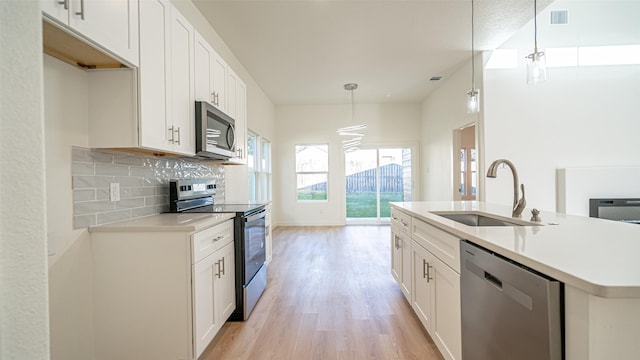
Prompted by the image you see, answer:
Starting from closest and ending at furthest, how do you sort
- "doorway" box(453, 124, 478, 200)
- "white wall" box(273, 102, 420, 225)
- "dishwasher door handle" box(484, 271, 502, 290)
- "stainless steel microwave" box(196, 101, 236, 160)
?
"dishwasher door handle" box(484, 271, 502, 290), "stainless steel microwave" box(196, 101, 236, 160), "doorway" box(453, 124, 478, 200), "white wall" box(273, 102, 420, 225)

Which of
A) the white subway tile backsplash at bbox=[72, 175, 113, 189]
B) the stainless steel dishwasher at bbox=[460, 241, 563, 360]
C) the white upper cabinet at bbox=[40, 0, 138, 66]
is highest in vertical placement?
the white upper cabinet at bbox=[40, 0, 138, 66]

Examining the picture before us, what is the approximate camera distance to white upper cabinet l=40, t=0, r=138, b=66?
1059mm

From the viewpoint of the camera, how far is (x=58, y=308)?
52.9 inches

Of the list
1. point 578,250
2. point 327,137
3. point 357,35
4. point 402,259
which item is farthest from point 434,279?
point 327,137

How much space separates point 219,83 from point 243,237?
58.4 inches

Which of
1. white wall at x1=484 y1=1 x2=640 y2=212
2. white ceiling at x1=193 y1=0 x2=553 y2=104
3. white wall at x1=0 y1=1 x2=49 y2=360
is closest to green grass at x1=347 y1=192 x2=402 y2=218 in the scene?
white ceiling at x1=193 y1=0 x2=553 y2=104

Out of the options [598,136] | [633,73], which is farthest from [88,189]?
[633,73]

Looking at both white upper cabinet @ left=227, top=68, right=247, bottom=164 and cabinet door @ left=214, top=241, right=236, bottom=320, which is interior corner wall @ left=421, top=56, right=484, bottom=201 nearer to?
white upper cabinet @ left=227, top=68, right=247, bottom=164

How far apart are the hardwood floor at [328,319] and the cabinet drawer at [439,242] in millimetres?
708

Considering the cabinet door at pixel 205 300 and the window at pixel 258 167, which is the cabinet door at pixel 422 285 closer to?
the cabinet door at pixel 205 300

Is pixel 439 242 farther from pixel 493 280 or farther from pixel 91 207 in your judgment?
pixel 91 207

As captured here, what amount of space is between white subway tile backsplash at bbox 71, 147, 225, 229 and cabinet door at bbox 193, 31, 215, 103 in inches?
24.3

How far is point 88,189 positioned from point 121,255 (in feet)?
1.35

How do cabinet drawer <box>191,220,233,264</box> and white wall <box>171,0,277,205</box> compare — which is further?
white wall <box>171,0,277,205</box>
